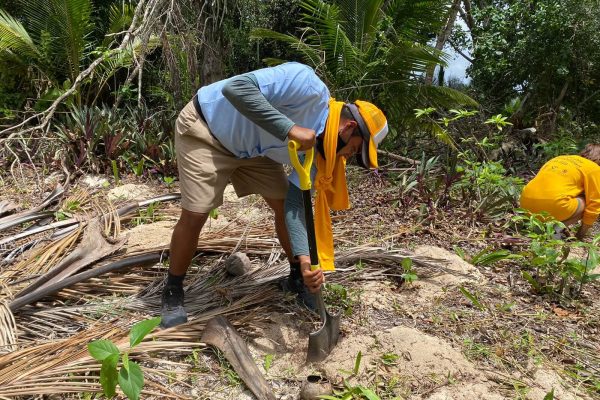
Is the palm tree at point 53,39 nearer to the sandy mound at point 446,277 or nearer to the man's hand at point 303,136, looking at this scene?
the sandy mound at point 446,277

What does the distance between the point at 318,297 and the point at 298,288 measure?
0.44 meters

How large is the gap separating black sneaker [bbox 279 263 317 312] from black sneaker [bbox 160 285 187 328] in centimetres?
58

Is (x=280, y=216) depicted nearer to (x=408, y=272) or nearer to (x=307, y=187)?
(x=307, y=187)

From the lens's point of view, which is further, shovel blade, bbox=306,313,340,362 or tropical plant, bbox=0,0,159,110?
tropical plant, bbox=0,0,159,110

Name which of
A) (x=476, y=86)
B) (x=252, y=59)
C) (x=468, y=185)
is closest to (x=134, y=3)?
(x=252, y=59)

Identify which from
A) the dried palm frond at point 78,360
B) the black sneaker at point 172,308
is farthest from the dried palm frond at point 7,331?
the black sneaker at point 172,308

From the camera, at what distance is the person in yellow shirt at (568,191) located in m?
3.70

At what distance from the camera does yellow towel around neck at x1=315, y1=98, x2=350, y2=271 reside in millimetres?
2217

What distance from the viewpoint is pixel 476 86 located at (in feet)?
25.2

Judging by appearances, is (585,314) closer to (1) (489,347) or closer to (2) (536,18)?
(1) (489,347)

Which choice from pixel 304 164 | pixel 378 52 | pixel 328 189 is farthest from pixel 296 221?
pixel 378 52

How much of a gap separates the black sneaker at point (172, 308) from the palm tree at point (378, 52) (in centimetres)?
385

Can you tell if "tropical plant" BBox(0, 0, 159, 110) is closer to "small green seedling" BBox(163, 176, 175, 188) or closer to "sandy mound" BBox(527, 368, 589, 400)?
"small green seedling" BBox(163, 176, 175, 188)

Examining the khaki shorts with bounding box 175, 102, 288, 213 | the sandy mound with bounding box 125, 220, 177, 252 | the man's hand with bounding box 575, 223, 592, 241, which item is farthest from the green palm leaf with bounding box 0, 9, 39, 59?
the man's hand with bounding box 575, 223, 592, 241
